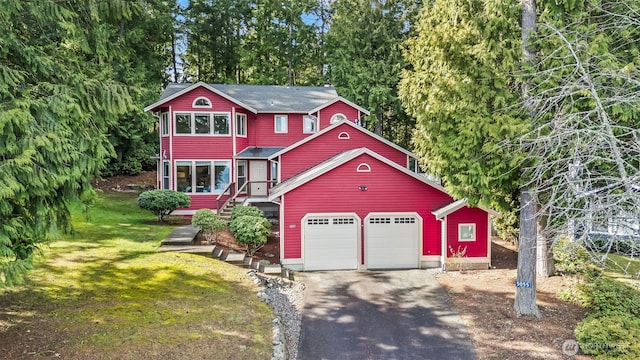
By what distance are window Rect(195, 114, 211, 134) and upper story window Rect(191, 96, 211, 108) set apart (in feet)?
1.67

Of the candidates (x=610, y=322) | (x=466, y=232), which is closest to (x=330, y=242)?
(x=466, y=232)

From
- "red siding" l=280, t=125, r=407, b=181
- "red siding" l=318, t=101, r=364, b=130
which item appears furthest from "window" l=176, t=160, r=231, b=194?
"red siding" l=318, t=101, r=364, b=130

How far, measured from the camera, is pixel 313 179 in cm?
1381

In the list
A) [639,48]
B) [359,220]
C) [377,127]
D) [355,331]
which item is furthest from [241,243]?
[377,127]

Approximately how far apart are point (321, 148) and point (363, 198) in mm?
5599

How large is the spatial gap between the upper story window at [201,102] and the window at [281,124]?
3776 millimetres

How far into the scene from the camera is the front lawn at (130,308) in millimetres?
6688

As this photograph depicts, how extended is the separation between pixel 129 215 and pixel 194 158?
13.4ft

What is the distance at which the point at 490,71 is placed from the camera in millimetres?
8672

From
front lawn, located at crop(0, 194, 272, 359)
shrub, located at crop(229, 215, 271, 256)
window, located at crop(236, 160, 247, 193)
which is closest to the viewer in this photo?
front lawn, located at crop(0, 194, 272, 359)

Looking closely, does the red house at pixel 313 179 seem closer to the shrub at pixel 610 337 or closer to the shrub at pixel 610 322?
the shrub at pixel 610 322

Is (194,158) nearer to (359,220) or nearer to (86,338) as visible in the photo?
(359,220)

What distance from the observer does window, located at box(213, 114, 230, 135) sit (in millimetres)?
20016

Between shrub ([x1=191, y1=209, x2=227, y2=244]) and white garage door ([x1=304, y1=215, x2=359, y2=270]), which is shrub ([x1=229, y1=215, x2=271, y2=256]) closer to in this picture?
shrub ([x1=191, y1=209, x2=227, y2=244])
